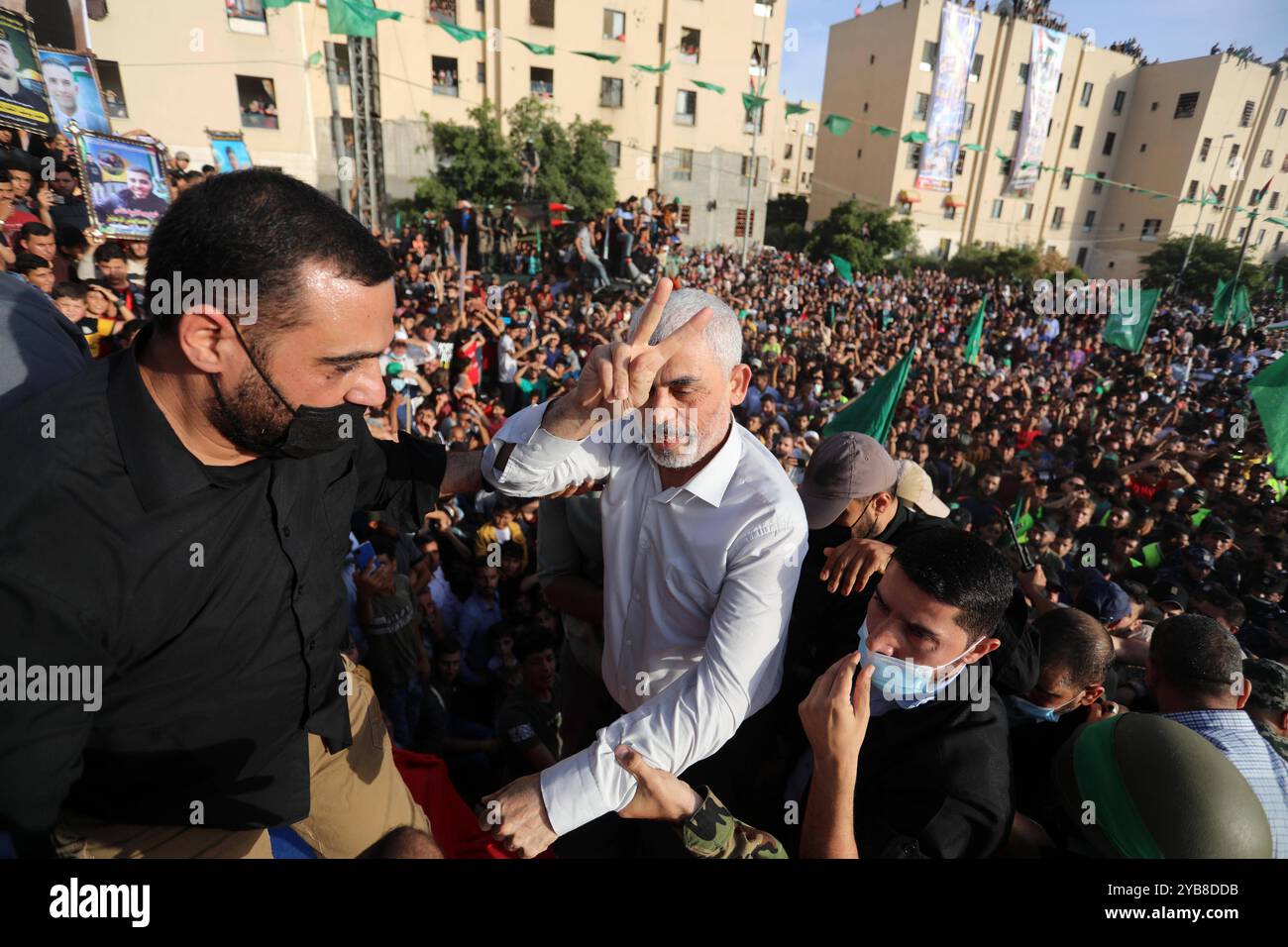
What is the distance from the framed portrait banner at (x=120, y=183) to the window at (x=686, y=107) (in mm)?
29616

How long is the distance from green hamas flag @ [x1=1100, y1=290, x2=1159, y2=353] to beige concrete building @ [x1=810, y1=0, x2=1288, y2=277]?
88.4 feet

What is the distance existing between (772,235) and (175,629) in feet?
148

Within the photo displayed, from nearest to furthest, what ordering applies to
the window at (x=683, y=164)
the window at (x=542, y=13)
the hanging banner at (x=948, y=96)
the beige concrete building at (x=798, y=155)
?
1. the window at (x=542, y=13)
2. the window at (x=683, y=164)
3. the hanging banner at (x=948, y=96)
4. the beige concrete building at (x=798, y=155)

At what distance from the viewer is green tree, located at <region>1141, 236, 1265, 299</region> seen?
37000 millimetres

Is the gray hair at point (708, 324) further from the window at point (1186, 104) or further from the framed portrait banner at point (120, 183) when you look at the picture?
the window at point (1186, 104)

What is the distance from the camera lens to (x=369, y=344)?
1.53m

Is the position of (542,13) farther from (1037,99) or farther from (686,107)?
(1037,99)

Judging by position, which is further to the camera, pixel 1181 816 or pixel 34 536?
pixel 1181 816

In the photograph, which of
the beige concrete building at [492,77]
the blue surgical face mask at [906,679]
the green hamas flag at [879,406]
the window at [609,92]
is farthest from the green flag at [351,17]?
the window at [609,92]

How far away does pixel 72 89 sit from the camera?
31.3 ft

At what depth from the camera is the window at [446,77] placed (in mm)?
27938

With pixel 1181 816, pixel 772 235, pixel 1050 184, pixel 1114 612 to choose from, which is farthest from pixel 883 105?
pixel 1181 816

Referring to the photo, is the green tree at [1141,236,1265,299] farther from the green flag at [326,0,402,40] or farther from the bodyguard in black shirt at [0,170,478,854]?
the bodyguard in black shirt at [0,170,478,854]
